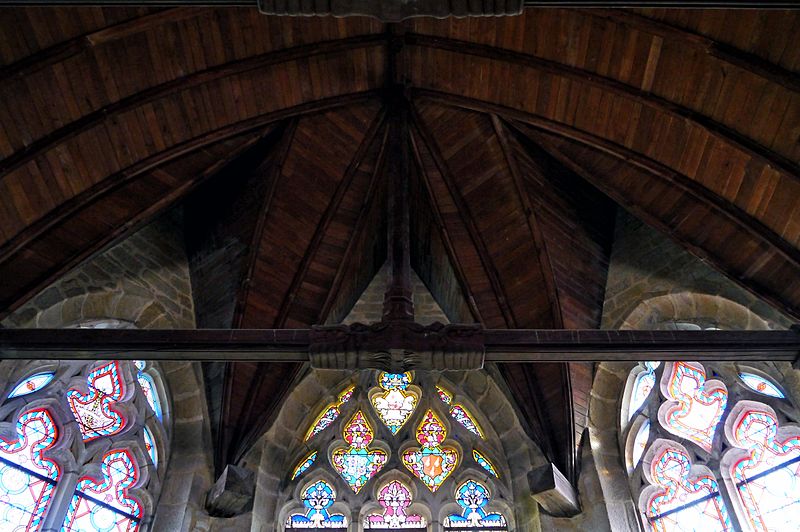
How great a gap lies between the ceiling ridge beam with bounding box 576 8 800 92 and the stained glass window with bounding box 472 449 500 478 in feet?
18.0

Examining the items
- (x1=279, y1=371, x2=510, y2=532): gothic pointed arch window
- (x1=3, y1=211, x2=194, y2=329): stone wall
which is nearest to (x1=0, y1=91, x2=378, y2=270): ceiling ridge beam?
(x1=3, y1=211, x2=194, y2=329): stone wall

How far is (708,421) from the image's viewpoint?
8.71 m

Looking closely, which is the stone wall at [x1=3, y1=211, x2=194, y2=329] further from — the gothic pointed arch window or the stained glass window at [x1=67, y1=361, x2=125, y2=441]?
the gothic pointed arch window

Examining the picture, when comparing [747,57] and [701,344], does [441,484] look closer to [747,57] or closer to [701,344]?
[701,344]

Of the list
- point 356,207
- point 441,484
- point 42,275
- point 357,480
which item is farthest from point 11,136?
point 441,484

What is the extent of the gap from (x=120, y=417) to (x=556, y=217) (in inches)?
226

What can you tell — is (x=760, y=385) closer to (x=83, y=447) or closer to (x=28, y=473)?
(x=83, y=447)

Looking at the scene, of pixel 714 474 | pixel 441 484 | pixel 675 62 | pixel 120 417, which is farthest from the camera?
pixel 441 484

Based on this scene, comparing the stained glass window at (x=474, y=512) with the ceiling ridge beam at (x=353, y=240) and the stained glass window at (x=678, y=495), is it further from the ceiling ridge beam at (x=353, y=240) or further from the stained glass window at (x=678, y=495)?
the ceiling ridge beam at (x=353, y=240)

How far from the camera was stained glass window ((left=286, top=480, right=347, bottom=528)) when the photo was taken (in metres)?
9.23

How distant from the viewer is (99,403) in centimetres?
885

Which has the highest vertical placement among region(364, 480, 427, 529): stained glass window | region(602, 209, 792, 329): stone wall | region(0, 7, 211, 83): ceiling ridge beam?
region(0, 7, 211, 83): ceiling ridge beam

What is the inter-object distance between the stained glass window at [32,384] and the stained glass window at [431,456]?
14.1ft

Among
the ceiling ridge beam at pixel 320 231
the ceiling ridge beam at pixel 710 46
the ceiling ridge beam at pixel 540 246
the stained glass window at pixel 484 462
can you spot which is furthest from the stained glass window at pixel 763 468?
the ceiling ridge beam at pixel 320 231
